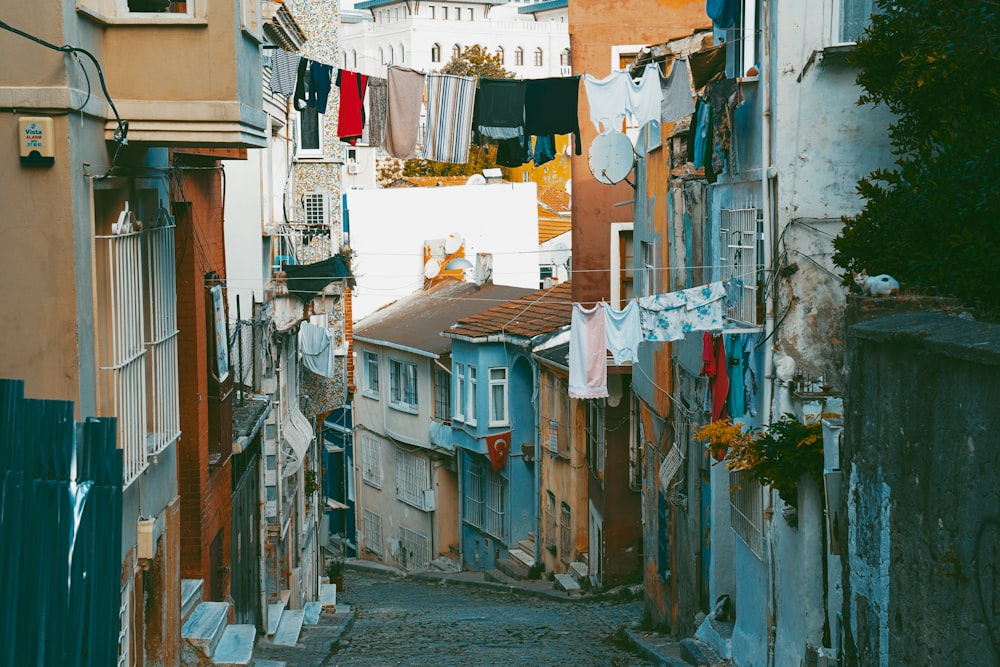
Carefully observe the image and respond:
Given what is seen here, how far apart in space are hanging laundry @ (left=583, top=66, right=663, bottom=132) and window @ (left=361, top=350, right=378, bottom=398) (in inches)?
990

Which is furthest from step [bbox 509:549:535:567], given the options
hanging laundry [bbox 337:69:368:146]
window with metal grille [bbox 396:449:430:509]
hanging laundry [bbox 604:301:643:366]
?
hanging laundry [bbox 337:69:368:146]

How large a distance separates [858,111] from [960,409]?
8.10m

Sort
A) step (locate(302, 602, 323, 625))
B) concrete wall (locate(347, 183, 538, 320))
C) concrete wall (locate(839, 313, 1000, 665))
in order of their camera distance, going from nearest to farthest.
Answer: concrete wall (locate(839, 313, 1000, 665)), step (locate(302, 602, 323, 625)), concrete wall (locate(347, 183, 538, 320))

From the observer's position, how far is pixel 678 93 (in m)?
16.6

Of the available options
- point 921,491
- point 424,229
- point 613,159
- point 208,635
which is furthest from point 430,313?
point 921,491

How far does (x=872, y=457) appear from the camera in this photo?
8359mm

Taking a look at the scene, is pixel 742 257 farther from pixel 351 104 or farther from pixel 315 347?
pixel 315 347

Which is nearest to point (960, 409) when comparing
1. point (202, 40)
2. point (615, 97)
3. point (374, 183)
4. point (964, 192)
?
point (964, 192)

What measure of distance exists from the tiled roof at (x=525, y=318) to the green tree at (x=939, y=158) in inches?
816

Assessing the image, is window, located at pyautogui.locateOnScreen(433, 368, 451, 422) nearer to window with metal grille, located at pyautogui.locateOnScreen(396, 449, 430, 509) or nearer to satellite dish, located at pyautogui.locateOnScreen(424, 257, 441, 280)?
window with metal grille, located at pyautogui.locateOnScreen(396, 449, 430, 509)

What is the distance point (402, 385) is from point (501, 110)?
2324 centimetres

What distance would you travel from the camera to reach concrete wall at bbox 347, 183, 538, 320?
46.7 metres

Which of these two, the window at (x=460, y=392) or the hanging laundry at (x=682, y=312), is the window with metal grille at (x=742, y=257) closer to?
the hanging laundry at (x=682, y=312)

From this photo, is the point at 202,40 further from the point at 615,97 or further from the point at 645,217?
the point at 645,217
